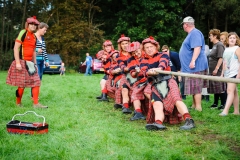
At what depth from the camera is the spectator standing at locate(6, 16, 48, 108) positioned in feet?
21.8

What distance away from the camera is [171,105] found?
516cm

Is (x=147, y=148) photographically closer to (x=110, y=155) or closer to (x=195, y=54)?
(x=110, y=155)

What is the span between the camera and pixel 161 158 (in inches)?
138

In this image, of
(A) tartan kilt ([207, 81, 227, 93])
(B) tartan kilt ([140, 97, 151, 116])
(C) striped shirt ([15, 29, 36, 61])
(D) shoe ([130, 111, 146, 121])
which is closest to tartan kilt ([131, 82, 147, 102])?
(B) tartan kilt ([140, 97, 151, 116])

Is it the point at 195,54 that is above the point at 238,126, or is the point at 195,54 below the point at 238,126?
above

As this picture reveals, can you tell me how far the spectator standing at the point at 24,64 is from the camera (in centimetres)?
664

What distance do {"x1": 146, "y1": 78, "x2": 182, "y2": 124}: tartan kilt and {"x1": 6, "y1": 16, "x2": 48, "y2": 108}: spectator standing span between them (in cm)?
284

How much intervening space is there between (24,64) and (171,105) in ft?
11.4

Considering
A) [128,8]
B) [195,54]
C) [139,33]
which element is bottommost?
[195,54]

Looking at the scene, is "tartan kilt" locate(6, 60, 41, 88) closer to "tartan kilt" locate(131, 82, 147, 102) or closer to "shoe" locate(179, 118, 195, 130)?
"tartan kilt" locate(131, 82, 147, 102)

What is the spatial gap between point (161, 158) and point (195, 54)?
12.3ft

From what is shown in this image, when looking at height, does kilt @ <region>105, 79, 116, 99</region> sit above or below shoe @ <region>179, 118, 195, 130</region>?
above

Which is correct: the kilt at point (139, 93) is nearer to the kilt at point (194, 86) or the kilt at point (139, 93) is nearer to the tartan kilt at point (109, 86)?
the kilt at point (194, 86)

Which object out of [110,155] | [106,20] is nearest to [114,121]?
[110,155]
